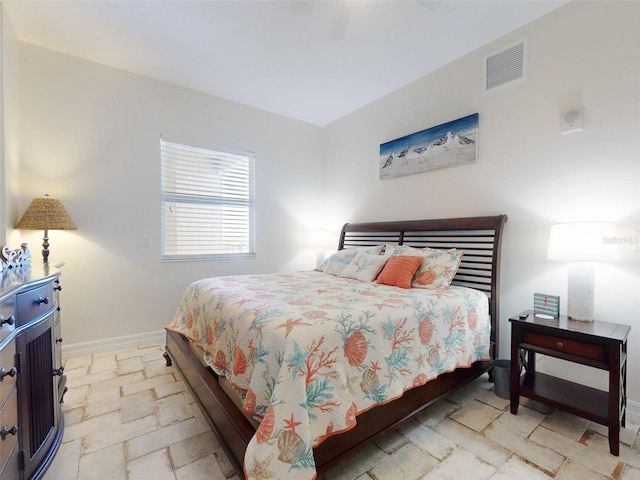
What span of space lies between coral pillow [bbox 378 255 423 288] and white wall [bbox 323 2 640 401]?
0.75 metres

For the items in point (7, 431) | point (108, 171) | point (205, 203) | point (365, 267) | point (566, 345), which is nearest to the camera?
point (7, 431)

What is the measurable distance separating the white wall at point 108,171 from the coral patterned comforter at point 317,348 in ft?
4.32

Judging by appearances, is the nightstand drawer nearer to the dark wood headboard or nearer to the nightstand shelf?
the nightstand shelf

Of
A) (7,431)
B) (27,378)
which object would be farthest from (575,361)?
(27,378)

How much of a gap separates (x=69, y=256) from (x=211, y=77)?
91.1 inches

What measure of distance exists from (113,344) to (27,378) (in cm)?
198

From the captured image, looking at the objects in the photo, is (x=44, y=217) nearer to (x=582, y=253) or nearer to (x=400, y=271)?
(x=400, y=271)

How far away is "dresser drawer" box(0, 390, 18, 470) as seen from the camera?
1.05 meters

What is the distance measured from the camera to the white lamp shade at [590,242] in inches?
71.1

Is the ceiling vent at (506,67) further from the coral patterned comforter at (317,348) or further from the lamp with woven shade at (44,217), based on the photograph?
the lamp with woven shade at (44,217)

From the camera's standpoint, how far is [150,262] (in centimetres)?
328

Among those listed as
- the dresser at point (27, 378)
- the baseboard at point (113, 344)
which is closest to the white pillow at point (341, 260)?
the baseboard at point (113, 344)

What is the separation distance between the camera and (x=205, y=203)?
3.66 m

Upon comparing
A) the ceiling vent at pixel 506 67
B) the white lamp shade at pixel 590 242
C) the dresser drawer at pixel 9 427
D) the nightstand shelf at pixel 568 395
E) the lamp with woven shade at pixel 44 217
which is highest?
the ceiling vent at pixel 506 67
